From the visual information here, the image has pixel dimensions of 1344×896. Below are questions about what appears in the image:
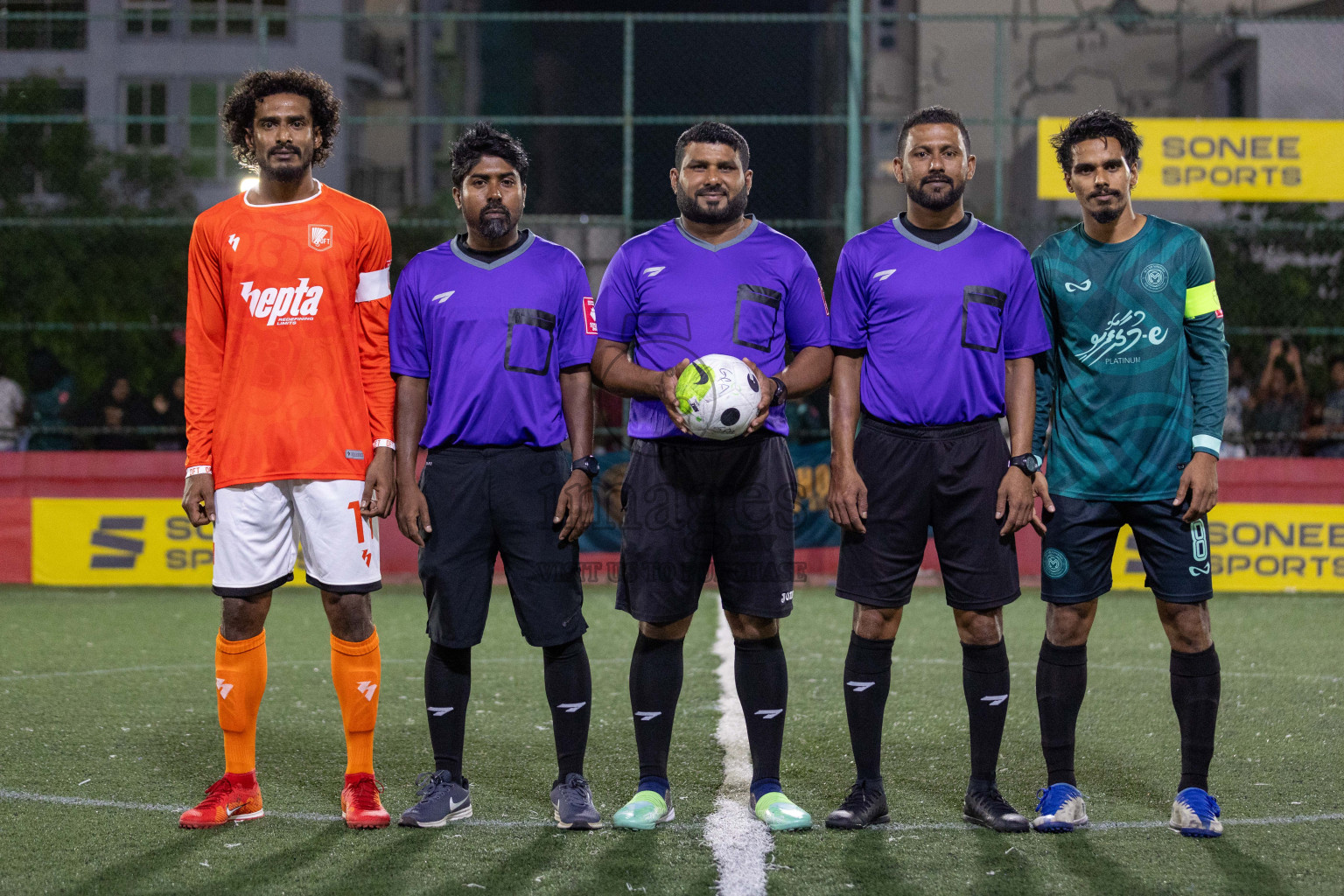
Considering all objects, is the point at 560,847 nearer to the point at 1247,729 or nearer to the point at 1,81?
the point at 1247,729

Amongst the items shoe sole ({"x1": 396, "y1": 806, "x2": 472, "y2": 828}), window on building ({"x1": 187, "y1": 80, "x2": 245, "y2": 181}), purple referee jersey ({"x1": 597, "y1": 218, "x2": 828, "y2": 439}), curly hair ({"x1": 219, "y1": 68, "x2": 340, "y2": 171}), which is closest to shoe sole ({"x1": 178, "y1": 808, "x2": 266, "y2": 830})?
shoe sole ({"x1": 396, "y1": 806, "x2": 472, "y2": 828})

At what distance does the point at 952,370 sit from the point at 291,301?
2086mm

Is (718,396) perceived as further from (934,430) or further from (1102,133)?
(1102,133)

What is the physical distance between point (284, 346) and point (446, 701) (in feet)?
4.10

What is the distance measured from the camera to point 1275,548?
10.7m

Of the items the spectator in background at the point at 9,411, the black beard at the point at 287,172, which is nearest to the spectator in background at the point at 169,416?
the spectator in background at the point at 9,411

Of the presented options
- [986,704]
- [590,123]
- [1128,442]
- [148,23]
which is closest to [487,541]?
[986,704]

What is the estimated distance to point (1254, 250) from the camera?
11.9 meters

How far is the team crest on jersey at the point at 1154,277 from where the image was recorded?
13.8ft

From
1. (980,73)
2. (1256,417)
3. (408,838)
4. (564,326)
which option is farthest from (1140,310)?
(980,73)

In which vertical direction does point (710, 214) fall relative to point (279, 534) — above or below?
above

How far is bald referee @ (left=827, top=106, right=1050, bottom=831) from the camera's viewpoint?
4.18 metres

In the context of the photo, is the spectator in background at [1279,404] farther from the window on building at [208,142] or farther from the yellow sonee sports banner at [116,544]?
the window on building at [208,142]

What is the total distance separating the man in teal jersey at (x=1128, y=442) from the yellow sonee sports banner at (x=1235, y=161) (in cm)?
743
